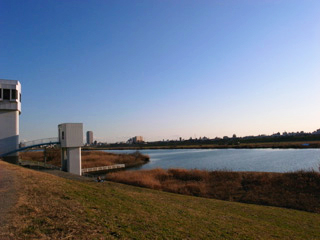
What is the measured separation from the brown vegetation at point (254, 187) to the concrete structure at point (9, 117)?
13453 millimetres

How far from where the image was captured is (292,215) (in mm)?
14352

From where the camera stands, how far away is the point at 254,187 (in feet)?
76.2

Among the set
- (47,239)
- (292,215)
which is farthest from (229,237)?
(292,215)

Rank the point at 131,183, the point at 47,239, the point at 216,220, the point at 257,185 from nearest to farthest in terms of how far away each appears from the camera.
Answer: the point at 47,239 < the point at 216,220 < the point at 257,185 < the point at 131,183

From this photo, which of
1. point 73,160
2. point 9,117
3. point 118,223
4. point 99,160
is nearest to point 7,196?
point 118,223

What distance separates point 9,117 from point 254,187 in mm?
30138

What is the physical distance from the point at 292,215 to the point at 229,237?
819 centimetres

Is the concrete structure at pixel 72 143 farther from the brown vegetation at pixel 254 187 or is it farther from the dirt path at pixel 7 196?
the dirt path at pixel 7 196

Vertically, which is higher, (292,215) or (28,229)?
(28,229)

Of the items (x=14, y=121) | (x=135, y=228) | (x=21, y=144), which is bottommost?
(x=135, y=228)

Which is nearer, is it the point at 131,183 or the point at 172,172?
the point at 131,183

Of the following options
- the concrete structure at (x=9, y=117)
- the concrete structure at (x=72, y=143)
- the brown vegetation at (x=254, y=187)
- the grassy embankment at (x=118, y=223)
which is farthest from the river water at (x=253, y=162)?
the concrete structure at (x=9, y=117)

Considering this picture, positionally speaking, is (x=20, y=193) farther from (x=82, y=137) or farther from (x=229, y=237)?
(x=82, y=137)

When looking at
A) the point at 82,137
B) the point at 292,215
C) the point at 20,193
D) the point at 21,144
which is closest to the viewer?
the point at 20,193
